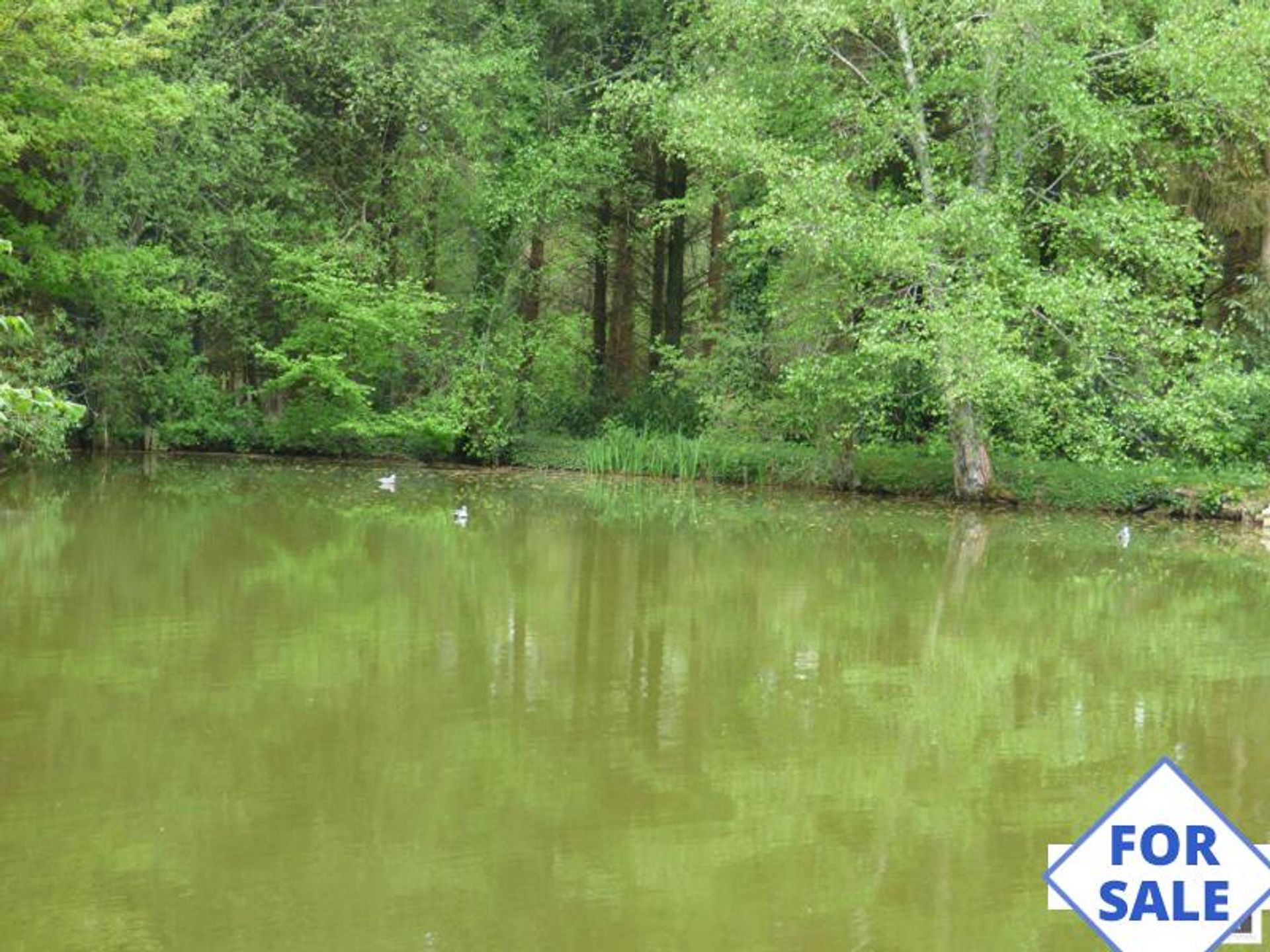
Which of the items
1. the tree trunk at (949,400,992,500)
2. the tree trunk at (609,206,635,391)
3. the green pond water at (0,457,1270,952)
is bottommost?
the green pond water at (0,457,1270,952)

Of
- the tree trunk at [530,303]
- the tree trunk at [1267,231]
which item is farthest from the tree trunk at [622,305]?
the tree trunk at [1267,231]

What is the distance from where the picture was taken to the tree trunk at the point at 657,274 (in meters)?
29.3

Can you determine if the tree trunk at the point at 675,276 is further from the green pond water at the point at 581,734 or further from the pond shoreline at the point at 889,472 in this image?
the green pond water at the point at 581,734

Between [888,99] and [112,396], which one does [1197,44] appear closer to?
[888,99]

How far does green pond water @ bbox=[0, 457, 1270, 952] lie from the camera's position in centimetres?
534

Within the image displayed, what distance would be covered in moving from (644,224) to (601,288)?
165cm

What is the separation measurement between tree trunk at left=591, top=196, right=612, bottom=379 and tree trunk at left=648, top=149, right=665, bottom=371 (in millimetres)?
1005

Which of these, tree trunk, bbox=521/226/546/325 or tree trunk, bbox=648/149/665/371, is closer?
tree trunk, bbox=521/226/546/325

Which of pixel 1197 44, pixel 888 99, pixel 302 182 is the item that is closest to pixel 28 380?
pixel 302 182

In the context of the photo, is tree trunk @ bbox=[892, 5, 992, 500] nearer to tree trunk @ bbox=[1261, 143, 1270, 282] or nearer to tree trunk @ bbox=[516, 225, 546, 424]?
tree trunk @ bbox=[1261, 143, 1270, 282]

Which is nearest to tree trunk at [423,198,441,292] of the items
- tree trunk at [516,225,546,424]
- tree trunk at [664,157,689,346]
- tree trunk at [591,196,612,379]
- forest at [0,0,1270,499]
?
forest at [0,0,1270,499]

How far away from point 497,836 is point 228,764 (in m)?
1.61

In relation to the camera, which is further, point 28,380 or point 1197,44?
point 28,380

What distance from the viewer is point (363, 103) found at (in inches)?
1043
